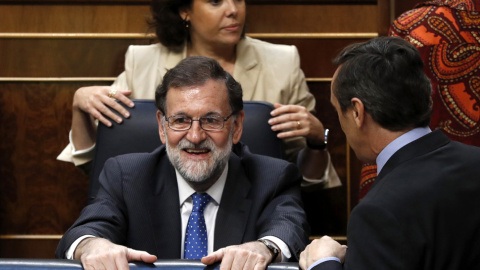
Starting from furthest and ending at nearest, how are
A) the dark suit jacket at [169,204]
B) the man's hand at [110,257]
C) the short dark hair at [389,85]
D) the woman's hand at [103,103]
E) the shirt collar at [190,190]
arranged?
the woman's hand at [103,103], the shirt collar at [190,190], the dark suit jacket at [169,204], the man's hand at [110,257], the short dark hair at [389,85]

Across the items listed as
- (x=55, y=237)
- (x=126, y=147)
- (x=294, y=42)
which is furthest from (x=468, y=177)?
(x=55, y=237)

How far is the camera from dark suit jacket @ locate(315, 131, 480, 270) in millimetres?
1491

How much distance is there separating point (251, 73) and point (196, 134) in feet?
2.86

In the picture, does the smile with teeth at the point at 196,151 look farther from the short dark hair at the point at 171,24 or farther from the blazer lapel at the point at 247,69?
the short dark hair at the point at 171,24

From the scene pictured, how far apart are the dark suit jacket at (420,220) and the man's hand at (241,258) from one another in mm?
306

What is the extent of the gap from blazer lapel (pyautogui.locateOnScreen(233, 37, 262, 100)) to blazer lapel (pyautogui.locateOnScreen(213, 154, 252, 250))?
75 centimetres

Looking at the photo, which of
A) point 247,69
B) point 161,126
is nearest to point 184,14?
point 247,69

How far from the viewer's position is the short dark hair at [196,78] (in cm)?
230

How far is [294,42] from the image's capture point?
344cm

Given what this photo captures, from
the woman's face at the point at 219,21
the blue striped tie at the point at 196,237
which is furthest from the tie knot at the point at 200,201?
the woman's face at the point at 219,21

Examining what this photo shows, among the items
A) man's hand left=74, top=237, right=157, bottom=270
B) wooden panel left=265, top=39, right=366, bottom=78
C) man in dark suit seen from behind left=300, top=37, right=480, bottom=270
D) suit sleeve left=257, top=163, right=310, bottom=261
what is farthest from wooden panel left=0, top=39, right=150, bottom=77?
man in dark suit seen from behind left=300, top=37, right=480, bottom=270

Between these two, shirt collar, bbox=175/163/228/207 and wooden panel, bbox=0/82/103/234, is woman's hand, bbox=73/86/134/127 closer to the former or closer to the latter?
shirt collar, bbox=175/163/228/207

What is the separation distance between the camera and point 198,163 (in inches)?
89.2

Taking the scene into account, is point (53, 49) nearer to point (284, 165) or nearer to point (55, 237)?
point (55, 237)
